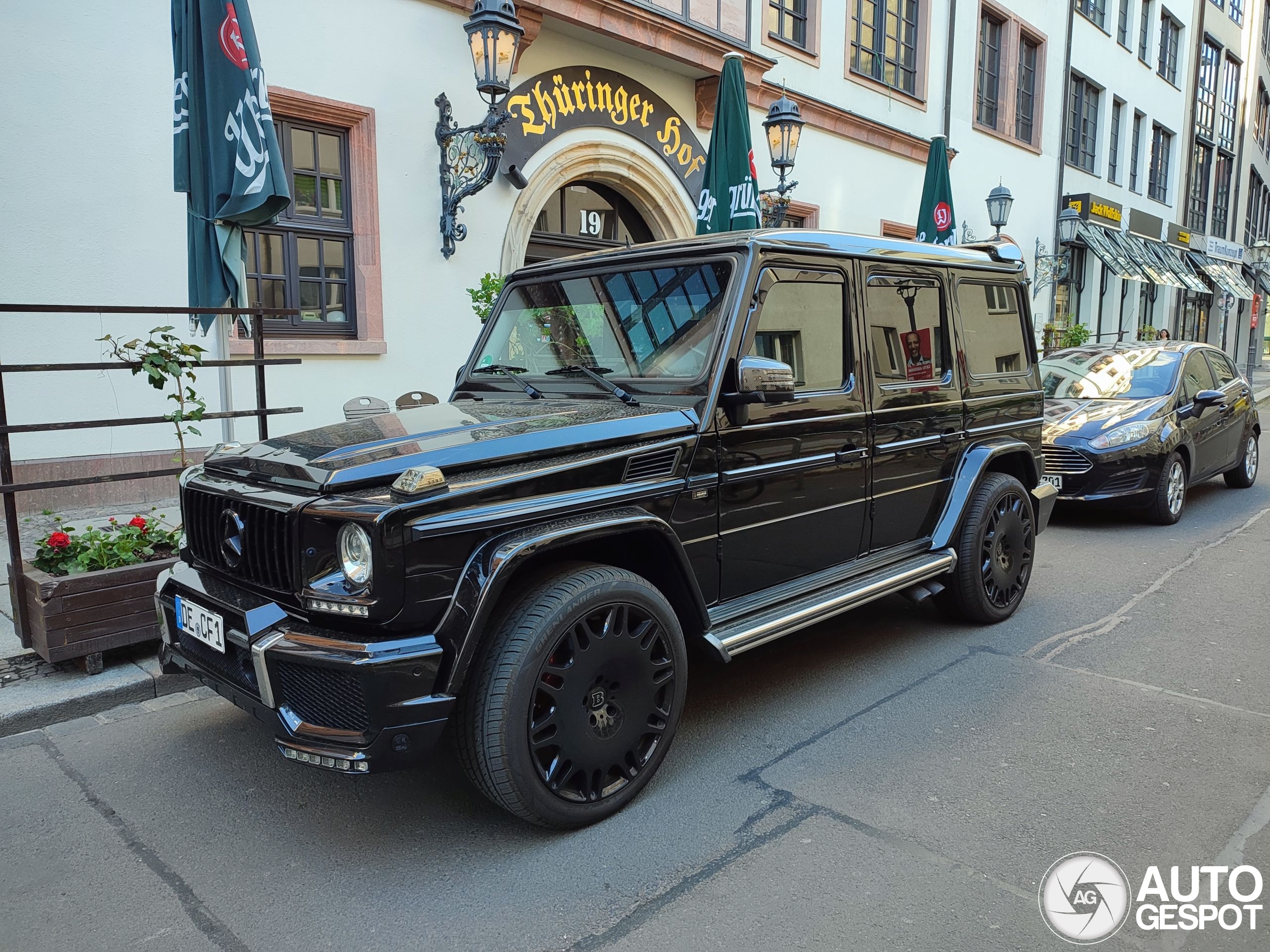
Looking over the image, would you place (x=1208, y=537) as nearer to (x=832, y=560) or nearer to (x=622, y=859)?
(x=832, y=560)

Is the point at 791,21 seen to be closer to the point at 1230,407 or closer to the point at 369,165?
the point at 369,165

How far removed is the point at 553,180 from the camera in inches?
396

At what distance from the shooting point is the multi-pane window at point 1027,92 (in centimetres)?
1920

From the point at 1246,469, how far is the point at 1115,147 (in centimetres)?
1763

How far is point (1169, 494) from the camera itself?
7906 mm

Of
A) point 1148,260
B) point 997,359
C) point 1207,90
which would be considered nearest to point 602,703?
point 997,359

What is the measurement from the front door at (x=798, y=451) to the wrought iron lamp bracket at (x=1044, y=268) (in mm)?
17767

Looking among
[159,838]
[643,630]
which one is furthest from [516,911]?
[159,838]

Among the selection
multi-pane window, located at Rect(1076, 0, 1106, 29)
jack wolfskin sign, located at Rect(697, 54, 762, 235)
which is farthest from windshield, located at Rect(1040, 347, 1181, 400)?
multi-pane window, located at Rect(1076, 0, 1106, 29)

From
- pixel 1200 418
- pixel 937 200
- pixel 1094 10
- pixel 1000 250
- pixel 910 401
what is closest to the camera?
pixel 910 401

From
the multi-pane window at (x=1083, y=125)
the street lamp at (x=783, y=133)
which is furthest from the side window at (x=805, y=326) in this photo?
the multi-pane window at (x=1083, y=125)

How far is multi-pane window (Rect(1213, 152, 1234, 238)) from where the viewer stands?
3241 centimetres

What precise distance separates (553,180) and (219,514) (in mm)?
7742

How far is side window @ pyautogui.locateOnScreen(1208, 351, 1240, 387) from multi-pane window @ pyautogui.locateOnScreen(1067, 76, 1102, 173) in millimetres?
13534
